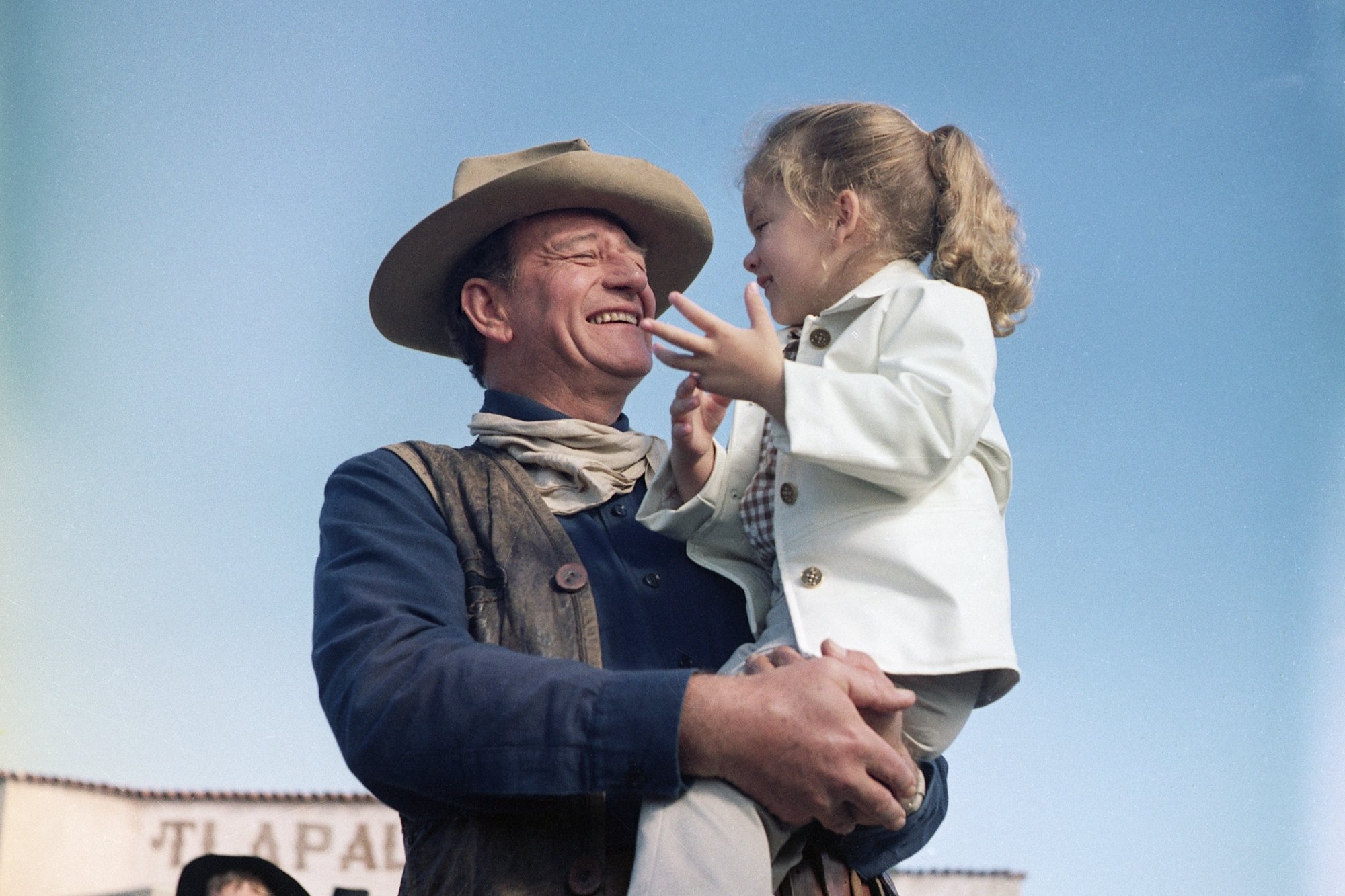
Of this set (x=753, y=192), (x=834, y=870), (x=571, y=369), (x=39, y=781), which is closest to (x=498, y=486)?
(x=571, y=369)

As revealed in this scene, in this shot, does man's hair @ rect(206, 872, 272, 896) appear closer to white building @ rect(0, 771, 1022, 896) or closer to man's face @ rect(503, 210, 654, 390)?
white building @ rect(0, 771, 1022, 896)

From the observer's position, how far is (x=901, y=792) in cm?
239

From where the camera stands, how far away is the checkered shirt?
112 inches

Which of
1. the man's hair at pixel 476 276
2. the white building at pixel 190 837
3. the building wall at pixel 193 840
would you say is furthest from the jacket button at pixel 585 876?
the building wall at pixel 193 840

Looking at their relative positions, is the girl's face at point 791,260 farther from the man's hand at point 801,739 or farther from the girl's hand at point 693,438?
the man's hand at point 801,739

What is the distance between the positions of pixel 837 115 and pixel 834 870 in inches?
67.4

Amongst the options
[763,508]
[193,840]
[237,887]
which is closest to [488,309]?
[763,508]

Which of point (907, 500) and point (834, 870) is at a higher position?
point (907, 500)

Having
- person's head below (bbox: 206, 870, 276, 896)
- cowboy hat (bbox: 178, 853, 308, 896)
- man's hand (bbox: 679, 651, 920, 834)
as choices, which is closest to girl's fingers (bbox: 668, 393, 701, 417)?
man's hand (bbox: 679, 651, 920, 834)

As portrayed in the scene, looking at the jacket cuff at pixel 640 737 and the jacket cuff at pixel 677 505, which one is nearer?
the jacket cuff at pixel 640 737

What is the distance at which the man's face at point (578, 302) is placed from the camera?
12.1 ft

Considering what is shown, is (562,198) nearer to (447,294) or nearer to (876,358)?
(447,294)

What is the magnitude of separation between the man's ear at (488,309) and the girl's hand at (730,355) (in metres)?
1.41

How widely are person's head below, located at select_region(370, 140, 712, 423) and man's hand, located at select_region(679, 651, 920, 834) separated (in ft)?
4.94
